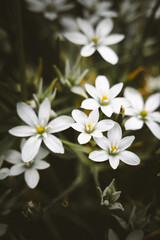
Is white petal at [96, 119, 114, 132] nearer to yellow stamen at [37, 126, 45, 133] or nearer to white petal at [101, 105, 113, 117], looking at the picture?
white petal at [101, 105, 113, 117]

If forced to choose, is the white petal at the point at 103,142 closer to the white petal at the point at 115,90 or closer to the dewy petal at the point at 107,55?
the white petal at the point at 115,90

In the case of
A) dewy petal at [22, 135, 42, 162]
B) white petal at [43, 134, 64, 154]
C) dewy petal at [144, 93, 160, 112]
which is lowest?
dewy petal at [144, 93, 160, 112]

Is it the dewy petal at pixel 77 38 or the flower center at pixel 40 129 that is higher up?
the dewy petal at pixel 77 38

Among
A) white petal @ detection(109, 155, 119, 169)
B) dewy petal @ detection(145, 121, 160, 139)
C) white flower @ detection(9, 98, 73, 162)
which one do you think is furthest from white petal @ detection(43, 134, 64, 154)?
dewy petal @ detection(145, 121, 160, 139)

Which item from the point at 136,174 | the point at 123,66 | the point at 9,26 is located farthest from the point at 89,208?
the point at 9,26

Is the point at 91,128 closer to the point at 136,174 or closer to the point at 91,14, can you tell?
the point at 136,174

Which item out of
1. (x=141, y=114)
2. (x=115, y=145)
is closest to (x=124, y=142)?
(x=115, y=145)

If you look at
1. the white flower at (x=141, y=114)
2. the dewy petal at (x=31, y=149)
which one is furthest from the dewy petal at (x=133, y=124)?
the dewy petal at (x=31, y=149)
